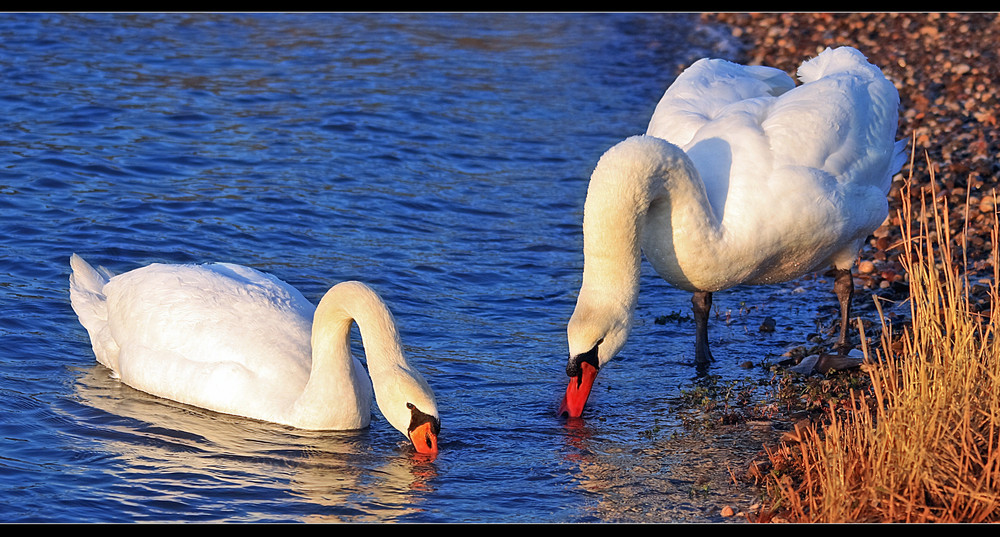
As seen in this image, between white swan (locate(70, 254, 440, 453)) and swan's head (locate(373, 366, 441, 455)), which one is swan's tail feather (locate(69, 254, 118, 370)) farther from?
swan's head (locate(373, 366, 441, 455))

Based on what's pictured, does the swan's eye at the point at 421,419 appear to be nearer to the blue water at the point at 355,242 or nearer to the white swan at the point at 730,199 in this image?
the blue water at the point at 355,242

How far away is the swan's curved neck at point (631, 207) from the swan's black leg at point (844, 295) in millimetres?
1674

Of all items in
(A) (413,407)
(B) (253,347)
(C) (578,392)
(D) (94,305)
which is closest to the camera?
(A) (413,407)

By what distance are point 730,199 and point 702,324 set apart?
138 centimetres

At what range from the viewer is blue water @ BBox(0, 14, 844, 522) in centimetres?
632

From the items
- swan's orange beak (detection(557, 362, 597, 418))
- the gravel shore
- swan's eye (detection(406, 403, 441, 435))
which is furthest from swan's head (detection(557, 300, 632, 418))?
the gravel shore

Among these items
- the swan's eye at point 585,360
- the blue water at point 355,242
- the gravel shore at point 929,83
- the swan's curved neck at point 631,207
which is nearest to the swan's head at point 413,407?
the blue water at point 355,242

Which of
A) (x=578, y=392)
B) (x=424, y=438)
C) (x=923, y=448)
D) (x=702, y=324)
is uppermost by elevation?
(x=923, y=448)

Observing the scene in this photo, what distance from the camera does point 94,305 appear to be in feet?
27.7

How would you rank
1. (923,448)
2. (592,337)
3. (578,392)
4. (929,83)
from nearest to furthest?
1. (923,448)
2. (592,337)
3. (578,392)
4. (929,83)

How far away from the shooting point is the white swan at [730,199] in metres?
6.89

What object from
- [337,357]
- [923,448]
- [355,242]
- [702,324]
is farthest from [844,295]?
[355,242]

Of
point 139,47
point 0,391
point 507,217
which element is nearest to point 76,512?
point 0,391

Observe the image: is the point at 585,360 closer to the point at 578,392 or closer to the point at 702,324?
the point at 578,392
